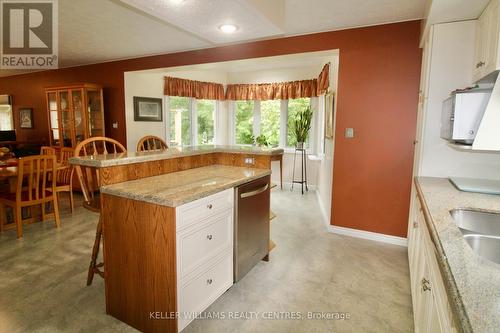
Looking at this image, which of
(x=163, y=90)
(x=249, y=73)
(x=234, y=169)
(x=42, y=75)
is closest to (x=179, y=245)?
(x=234, y=169)

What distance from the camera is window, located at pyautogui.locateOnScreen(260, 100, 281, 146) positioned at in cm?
600

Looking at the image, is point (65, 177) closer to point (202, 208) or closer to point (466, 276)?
point (202, 208)

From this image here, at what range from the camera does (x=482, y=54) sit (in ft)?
6.30

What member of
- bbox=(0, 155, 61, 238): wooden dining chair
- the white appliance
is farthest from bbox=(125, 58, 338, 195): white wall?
the white appliance

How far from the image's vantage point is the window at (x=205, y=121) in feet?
20.2

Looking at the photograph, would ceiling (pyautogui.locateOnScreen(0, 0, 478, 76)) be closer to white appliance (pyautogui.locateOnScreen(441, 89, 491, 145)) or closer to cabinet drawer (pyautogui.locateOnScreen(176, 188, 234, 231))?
white appliance (pyautogui.locateOnScreen(441, 89, 491, 145))

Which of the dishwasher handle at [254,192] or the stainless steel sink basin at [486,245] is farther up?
the dishwasher handle at [254,192]

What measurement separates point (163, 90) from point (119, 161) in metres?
3.86

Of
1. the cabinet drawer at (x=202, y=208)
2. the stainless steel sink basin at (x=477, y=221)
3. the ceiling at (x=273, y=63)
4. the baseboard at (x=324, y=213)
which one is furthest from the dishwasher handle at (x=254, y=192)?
the ceiling at (x=273, y=63)

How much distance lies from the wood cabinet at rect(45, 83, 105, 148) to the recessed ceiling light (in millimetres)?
3421

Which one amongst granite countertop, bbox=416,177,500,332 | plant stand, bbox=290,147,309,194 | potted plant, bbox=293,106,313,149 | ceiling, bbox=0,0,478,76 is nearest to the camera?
granite countertop, bbox=416,177,500,332

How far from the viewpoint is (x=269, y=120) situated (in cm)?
609

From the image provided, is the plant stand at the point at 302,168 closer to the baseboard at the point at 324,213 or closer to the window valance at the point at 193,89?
the baseboard at the point at 324,213

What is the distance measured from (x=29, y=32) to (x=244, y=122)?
13.0 feet
